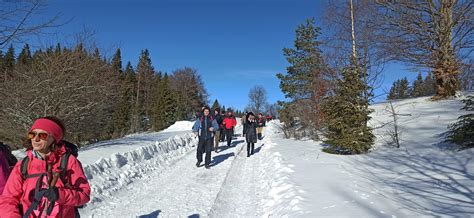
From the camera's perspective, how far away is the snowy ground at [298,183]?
215 inches

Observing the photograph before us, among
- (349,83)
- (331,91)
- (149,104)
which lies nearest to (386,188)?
(349,83)

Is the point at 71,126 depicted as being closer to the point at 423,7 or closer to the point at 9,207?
the point at 9,207

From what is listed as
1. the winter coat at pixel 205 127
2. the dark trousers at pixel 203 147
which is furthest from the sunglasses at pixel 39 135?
the winter coat at pixel 205 127

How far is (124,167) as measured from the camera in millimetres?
9312

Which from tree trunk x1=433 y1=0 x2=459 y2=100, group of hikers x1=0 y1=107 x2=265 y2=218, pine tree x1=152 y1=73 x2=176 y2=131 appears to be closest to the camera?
group of hikers x1=0 y1=107 x2=265 y2=218

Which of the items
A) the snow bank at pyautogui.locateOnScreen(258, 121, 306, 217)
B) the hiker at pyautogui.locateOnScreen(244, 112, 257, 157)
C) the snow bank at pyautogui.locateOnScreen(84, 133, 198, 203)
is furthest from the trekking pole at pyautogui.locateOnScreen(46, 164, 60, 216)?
the hiker at pyautogui.locateOnScreen(244, 112, 257, 157)

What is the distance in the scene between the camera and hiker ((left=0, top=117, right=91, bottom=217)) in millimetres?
2572

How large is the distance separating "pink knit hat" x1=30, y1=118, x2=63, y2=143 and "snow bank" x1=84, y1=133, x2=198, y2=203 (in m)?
4.21

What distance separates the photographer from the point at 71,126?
512 inches

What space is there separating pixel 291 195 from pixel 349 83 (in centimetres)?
655

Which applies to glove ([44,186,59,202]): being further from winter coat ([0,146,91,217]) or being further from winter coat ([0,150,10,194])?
winter coat ([0,150,10,194])

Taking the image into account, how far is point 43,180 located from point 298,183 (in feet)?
18.2

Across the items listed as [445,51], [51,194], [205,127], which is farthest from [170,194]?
[445,51]

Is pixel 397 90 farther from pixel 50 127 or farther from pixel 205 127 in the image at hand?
pixel 50 127
